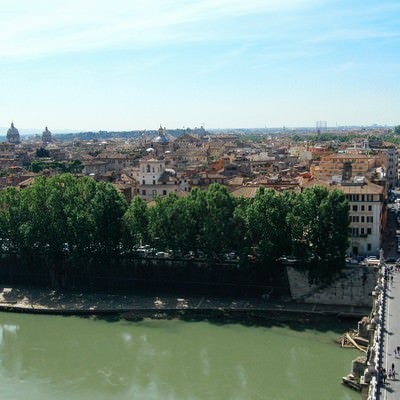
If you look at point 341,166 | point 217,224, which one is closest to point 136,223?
point 217,224

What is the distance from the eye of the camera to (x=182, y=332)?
1076 inches

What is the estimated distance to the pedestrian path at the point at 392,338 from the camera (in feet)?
50.8

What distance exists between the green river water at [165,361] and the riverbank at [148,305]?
2.96 ft

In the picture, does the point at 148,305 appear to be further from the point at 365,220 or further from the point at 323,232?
the point at 365,220

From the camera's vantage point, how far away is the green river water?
2142 centimetres

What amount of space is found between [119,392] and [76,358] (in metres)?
4.08

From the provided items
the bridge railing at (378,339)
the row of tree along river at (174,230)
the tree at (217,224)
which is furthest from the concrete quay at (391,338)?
the tree at (217,224)

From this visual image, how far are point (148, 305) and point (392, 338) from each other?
14.2 meters

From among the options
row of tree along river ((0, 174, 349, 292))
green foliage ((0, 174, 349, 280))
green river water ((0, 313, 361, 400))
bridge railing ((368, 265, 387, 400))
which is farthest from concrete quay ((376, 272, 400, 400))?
row of tree along river ((0, 174, 349, 292))

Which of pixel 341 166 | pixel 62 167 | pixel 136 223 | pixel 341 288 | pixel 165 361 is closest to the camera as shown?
pixel 165 361

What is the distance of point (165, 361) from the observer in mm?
24344

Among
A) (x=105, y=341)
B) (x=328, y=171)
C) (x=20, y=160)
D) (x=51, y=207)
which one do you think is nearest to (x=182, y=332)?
(x=105, y=341)

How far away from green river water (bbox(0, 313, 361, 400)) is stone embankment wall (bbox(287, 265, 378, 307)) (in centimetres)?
302

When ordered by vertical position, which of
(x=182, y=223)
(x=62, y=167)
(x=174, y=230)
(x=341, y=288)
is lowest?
(x=341, y=288)
